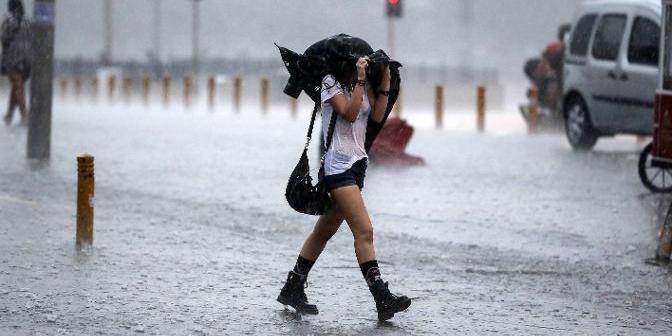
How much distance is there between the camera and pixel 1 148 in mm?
16812

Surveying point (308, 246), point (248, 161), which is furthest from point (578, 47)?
point (308, 246)

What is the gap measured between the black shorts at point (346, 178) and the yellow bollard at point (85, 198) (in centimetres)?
249

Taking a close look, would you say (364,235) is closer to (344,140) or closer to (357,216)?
(357,216)

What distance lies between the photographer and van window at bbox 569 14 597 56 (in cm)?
1872

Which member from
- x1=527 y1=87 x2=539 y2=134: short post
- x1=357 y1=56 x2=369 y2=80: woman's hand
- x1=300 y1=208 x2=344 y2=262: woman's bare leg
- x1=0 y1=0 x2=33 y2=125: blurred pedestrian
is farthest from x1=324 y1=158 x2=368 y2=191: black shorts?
x1=527 y1=87 x2=539 y2=134: short post

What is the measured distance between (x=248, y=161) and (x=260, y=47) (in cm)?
9160

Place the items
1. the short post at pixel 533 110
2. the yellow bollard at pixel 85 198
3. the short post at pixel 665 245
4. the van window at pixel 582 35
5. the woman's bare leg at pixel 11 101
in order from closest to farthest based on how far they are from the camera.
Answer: the yellow bollard at pixel 85 198 → the short post at pixel 665 245 → the van window at pixel 582 35 → the woman's bare leg at pixel 11 101 → the short post at pixel 533 110

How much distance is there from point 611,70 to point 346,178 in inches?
455

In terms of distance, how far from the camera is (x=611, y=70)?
17.6 m

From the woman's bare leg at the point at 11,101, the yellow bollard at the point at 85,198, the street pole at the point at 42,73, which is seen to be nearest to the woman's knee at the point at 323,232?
the yellow bollard at the point at 85,198

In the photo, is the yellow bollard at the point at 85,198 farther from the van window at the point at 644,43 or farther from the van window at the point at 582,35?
the van window at the point at 582,35

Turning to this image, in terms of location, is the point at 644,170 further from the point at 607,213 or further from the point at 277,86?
the point at 277,86

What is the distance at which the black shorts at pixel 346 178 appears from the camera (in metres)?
6.64

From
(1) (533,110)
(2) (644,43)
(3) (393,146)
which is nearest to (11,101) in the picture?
(3) (393,146)
